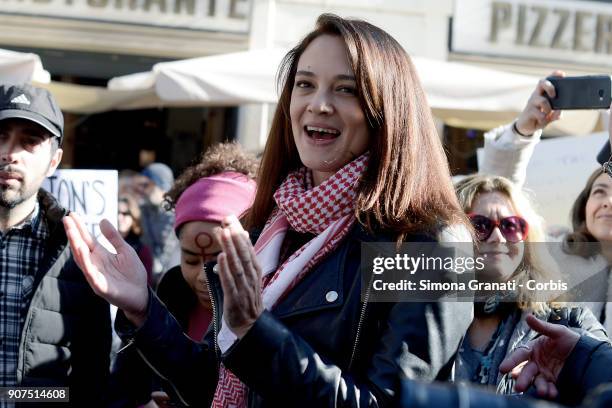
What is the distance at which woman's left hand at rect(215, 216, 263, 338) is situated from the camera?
6.95ft

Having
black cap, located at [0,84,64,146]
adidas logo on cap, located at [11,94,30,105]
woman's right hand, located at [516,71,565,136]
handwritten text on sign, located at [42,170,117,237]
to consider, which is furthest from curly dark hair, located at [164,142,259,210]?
woman's right hand, located at [516,71,565,136]

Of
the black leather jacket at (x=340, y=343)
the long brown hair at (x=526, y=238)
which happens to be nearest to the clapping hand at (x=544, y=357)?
the black leather jacket at (x=340, y=343)

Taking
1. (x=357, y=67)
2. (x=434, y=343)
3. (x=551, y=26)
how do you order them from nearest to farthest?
1. (x=434, y=343)
2. (x=357, y=67)
3. (x=551, y=26)

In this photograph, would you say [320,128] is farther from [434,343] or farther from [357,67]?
[434,343]

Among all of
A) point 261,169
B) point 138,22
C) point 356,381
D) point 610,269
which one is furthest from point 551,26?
point 356,381

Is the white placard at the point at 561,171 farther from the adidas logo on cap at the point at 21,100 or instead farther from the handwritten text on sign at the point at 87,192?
the adidas logo on cap at the point at 21,100

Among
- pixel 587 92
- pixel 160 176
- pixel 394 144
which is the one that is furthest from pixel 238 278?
pixel 160 176

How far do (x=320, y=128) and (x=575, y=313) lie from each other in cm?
119

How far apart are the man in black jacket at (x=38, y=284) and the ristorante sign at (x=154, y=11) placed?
6093 mm

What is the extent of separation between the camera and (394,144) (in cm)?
245

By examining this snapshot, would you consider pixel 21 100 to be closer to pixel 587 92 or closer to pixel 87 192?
pixel 87 192

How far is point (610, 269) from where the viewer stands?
3.61m

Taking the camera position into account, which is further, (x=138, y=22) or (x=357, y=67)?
(x=138, y=22)

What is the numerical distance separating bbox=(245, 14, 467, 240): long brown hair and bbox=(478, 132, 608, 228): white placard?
2.37 metres
